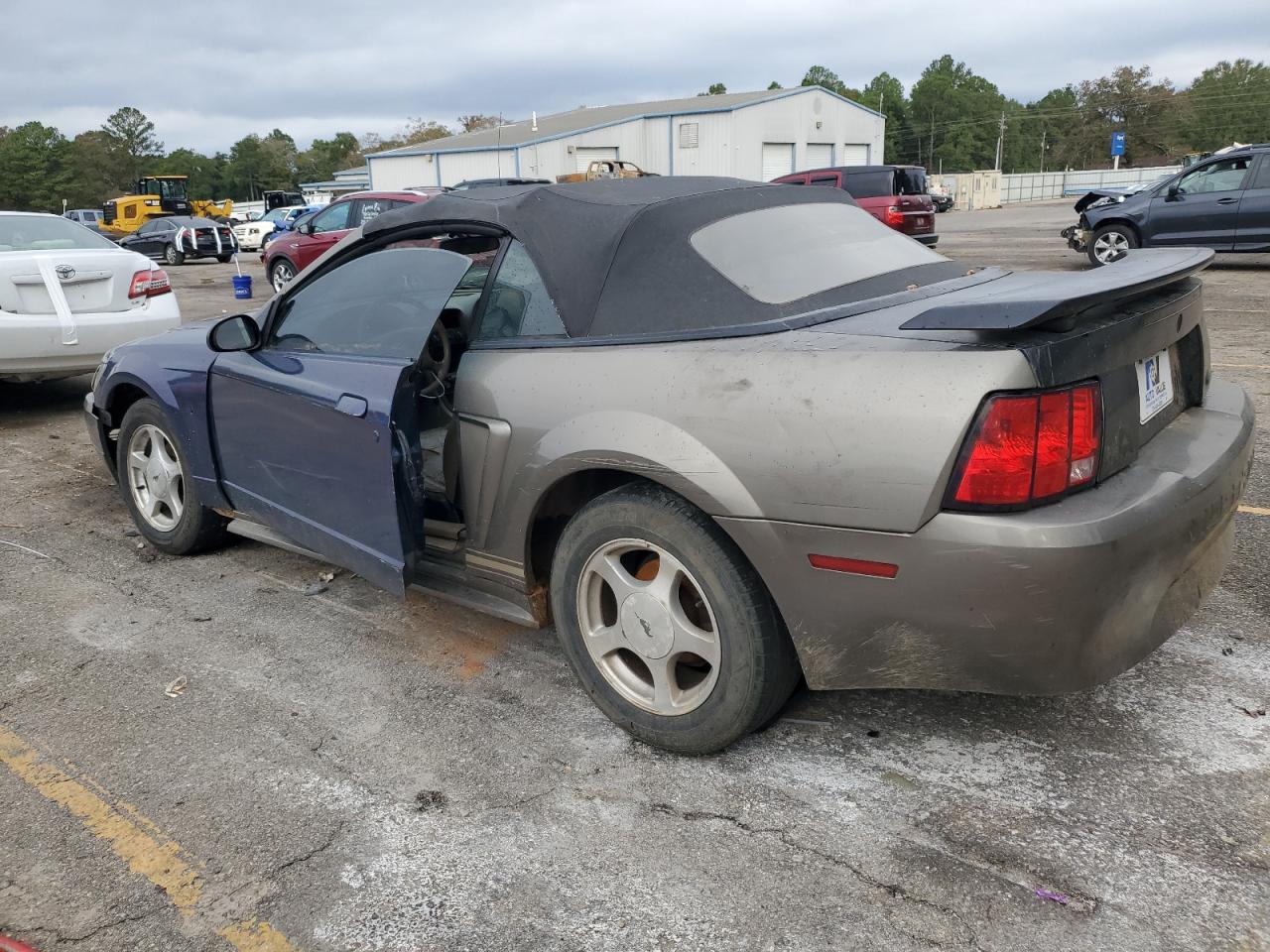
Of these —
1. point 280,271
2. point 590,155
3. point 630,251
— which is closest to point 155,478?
point 630,251

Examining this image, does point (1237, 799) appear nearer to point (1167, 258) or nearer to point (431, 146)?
point (1167, 258)

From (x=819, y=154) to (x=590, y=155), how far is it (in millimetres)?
12233

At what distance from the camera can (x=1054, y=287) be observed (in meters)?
2.45

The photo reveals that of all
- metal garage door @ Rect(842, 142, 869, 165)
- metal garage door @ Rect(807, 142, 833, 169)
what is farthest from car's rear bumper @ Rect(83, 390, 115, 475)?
metal garage door @ Rect(842, 142, 869, 165)

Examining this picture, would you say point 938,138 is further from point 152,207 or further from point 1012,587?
point 1012,587

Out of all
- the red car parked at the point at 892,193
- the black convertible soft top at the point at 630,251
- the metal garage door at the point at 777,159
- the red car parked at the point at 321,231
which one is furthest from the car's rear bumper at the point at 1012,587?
the metal garage door at the point at 777,159

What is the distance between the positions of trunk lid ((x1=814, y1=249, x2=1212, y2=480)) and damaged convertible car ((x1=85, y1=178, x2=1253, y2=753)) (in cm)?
1

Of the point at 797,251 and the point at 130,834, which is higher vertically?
the point at 797,251

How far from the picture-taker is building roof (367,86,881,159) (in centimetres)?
4286

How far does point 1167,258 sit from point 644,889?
2.37 meters

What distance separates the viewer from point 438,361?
11.4 feet

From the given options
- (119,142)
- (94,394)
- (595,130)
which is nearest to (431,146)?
(595,130)

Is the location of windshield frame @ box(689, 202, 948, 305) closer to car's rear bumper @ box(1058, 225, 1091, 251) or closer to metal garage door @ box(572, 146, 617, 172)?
car's rear bumper @ box(1058, 225, 1091, 251)

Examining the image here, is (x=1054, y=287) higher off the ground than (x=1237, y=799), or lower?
higher
